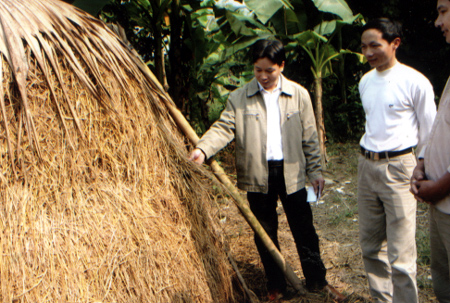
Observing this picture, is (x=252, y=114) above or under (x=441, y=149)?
under

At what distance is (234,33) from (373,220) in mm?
4231

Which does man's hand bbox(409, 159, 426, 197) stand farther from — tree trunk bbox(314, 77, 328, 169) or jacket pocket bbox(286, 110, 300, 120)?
tree trunk bbox(314, 77, 328, 169)

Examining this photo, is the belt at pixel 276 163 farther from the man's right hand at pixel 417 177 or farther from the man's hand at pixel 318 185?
the man's right hand at pixel 417 177

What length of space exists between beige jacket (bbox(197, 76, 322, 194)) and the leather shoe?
2.83 ft

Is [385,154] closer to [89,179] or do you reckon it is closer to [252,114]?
[252,114]

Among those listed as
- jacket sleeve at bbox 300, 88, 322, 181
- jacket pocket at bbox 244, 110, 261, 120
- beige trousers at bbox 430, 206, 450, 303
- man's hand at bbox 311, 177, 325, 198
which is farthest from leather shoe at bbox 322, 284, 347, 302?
jacket pocket at bbox 244, 110, 261, 120

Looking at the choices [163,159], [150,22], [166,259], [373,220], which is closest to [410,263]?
[373,220]

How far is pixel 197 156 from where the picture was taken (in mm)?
2846

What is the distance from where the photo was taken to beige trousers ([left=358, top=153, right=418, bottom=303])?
9.21ft

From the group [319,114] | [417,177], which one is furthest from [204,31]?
[417,177]

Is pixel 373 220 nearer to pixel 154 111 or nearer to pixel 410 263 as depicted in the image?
pixel 410 263

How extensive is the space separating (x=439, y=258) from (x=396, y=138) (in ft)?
2.78

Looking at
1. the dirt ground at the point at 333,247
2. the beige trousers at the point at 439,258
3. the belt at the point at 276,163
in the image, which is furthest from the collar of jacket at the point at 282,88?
the beige trousers at the point at 439,258

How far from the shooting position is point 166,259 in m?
2.68
